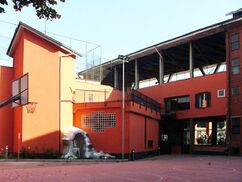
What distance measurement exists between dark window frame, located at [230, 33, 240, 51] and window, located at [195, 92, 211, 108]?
497 centimetres

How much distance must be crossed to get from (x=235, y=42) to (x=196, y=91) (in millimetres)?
6212

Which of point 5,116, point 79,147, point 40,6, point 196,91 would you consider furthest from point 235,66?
point 40,6

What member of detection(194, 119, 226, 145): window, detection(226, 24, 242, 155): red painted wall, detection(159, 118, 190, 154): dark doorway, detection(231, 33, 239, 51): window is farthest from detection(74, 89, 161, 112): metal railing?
detection(231, 33, 239, 51): window

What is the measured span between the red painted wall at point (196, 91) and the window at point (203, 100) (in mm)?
313

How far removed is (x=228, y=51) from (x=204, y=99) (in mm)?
5223

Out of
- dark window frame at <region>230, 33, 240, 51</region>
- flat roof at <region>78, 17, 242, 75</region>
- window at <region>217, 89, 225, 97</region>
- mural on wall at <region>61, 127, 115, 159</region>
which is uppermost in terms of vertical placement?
flat roof at <region>78, 17, 242, 75</region>

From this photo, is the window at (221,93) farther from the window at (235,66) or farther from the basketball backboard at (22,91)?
the basketball backboard at (22,91)

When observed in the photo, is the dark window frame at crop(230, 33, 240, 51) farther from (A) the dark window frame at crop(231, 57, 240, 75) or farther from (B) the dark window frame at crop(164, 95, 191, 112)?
(B) the dark window frame at crop(164, 95, 191, 112)

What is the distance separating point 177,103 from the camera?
45062mm

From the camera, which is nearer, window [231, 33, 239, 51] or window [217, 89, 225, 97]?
window [231, 33, 239, 51]

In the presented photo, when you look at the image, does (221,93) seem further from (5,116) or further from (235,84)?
(5,116)

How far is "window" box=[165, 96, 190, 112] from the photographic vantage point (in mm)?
44150

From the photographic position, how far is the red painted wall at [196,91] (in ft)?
132

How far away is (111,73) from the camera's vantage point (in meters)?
55.7
